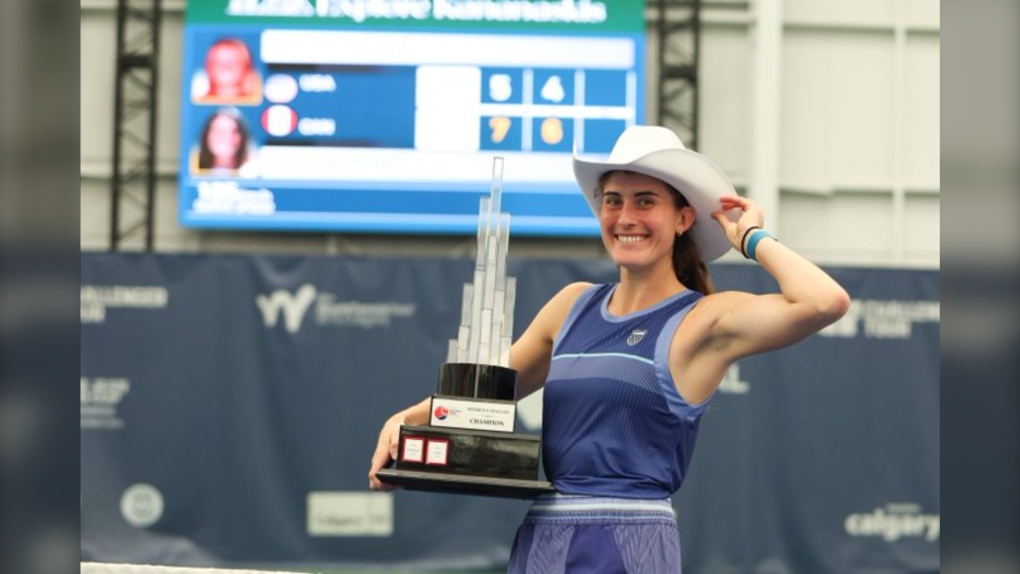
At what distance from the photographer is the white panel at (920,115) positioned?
1636cm

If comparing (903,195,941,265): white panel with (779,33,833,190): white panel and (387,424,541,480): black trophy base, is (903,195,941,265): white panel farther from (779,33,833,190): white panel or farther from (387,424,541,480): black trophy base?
(387,424,541,480): black trophy base

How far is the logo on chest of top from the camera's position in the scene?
3.27 meters

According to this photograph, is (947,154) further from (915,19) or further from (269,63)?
(915,19)

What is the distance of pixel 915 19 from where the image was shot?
16.5m

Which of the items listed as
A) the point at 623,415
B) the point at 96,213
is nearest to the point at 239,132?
the point at 96,213

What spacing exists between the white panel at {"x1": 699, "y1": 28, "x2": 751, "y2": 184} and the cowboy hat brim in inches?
511

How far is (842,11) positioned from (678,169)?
1380 cm

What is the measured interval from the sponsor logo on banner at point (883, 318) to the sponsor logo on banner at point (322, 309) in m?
2.74

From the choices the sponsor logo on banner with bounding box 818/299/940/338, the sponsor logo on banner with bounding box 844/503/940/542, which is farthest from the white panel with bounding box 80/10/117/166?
the sponsor logo on banner with bounding box 844/503/940/542

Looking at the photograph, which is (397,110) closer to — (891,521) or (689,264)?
(891,521)

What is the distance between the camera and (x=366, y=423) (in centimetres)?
1016

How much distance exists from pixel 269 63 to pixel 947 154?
15.1m

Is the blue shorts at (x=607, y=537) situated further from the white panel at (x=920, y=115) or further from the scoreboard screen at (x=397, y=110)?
the white panel at (x=920, y=115)

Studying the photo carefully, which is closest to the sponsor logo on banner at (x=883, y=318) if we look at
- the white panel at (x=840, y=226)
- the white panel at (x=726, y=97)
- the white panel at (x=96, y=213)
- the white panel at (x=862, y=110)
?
the white panel at (x=840, y=226)
